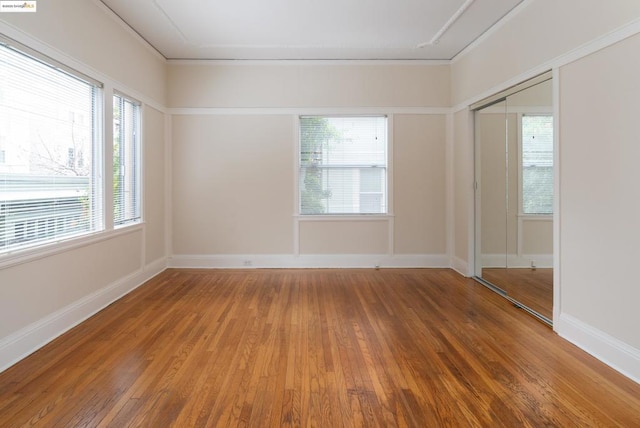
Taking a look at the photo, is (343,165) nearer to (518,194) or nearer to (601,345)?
(518,194)

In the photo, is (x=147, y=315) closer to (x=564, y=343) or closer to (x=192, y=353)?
(x=192, y=353)

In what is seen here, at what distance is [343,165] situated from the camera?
5766mm

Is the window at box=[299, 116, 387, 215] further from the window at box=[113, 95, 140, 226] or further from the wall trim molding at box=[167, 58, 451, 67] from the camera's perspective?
the window at box=[113, 95, 140, 226]

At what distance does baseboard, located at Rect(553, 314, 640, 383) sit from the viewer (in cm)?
246

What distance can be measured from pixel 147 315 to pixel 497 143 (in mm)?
4220

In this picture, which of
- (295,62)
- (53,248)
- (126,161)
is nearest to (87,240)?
(53,248)

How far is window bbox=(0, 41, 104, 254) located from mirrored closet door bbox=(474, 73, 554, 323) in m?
4.29

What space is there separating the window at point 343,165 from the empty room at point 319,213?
0.11 ft

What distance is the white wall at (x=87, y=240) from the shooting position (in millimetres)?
2750

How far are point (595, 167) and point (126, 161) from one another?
4.72 metres

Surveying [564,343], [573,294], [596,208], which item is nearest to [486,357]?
[564,343]

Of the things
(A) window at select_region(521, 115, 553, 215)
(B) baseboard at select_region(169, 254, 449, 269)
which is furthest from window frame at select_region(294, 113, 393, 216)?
(A) window at select_region(521, 115, 553, 215)

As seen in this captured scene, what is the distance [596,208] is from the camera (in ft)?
9.27

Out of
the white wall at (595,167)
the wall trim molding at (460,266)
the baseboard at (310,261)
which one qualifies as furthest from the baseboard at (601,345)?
the baseboard at (310,261)
